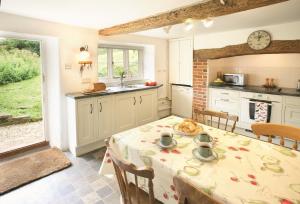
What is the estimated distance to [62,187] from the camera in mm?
2246

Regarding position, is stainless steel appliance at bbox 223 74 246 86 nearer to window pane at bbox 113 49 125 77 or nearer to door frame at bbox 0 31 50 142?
window pane at bbox 113 49 125 77

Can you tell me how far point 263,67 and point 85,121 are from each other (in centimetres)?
370

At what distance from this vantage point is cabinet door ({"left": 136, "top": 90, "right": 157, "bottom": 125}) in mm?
3968

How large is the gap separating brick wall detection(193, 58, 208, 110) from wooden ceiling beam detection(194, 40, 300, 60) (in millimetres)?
155

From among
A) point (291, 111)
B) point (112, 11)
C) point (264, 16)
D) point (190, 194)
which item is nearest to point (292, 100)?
point (291, 111)

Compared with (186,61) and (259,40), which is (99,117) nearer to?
(186,61)

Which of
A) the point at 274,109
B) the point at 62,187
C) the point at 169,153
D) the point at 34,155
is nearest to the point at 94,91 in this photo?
the point at 34,155

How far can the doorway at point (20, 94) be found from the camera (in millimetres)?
3352

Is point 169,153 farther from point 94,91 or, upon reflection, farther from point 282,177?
point 94,91

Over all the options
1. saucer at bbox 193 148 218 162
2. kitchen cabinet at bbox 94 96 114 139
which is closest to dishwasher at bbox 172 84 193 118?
kitchen cabinet at bbox 94 96 114 139

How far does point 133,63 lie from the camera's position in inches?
190

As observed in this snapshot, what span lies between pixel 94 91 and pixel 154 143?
2.06 m

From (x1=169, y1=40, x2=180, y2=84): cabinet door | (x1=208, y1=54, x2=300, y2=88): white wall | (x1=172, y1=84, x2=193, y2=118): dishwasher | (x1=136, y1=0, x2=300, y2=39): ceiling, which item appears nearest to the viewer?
(x1=136, y1=0, x2=300, y2=39): ceiling

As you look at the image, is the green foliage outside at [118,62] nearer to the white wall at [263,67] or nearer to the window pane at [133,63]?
the window pane at [133,63]
